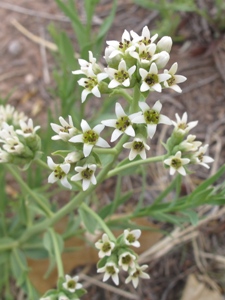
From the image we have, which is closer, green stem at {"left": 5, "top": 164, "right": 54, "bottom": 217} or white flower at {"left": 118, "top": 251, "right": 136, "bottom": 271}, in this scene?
white flower at {"left": 118, "top": 251, "right": 136, "bottom": 271}

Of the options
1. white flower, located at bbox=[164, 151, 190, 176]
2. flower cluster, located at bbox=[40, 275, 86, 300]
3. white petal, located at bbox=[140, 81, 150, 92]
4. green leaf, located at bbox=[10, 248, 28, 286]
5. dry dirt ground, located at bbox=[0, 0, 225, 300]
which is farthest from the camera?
dry dirt ground, located at bbox=[0, 0, 225, 300]

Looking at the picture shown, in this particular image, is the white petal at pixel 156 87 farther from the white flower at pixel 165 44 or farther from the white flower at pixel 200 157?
the white flower at pixel 200 157

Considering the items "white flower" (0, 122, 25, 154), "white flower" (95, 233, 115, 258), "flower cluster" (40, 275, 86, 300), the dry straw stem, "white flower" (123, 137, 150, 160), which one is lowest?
the dry straw stem

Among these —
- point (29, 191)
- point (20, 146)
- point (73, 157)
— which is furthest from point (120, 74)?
point (29, 191)

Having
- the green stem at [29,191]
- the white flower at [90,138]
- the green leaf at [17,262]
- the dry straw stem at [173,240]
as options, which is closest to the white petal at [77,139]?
the white flower at [90,138]

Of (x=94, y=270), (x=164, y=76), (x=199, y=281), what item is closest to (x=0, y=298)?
(x=94, y=270)

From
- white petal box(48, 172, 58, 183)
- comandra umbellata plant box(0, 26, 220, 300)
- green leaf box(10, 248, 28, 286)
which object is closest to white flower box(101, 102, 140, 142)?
comandra umbellata plant box(0, 26, 220, 300)

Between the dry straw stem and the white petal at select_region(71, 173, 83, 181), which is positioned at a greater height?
the white petal at select_region(71, 173, 83, 181)

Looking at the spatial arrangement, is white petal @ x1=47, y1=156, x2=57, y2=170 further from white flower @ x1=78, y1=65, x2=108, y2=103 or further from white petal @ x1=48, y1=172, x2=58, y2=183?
white flower @ x1=78, y1=65, x2=108, y2=103

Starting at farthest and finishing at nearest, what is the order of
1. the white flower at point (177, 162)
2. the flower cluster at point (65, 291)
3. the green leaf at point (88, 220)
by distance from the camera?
the green leaf at point (88, 220)
the flower cluster at point (65, 291)
the white flower at point (177, 162)
